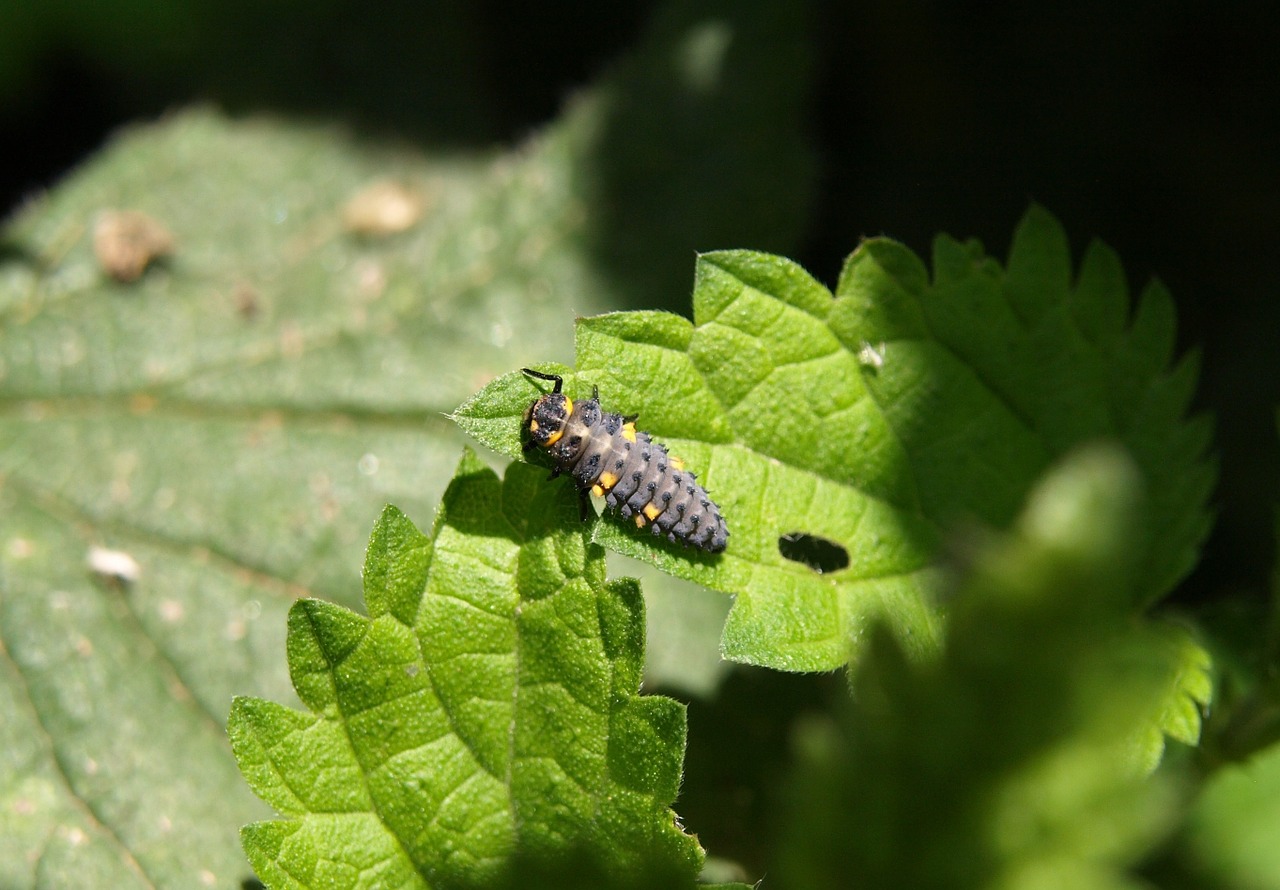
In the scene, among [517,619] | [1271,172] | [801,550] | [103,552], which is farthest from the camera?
[1271,172]

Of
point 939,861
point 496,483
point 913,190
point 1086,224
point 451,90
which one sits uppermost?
point 451,90

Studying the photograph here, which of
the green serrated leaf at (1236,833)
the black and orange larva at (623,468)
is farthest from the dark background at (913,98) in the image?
the black and orange larva at (623,468)

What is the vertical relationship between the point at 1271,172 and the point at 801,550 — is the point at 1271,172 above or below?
above

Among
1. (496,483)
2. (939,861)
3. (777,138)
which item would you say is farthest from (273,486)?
(939,861)

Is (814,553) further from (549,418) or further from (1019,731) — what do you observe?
(1019,731)

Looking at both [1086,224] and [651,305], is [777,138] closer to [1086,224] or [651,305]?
[651,305]

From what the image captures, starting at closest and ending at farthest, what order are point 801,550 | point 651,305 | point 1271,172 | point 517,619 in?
point 517,619 < point 801,550 < point 651,305 < point 1271,172

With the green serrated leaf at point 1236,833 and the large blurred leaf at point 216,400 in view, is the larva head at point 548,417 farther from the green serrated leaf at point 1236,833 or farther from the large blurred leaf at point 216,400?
the green serrated leaf at point 1236,833
